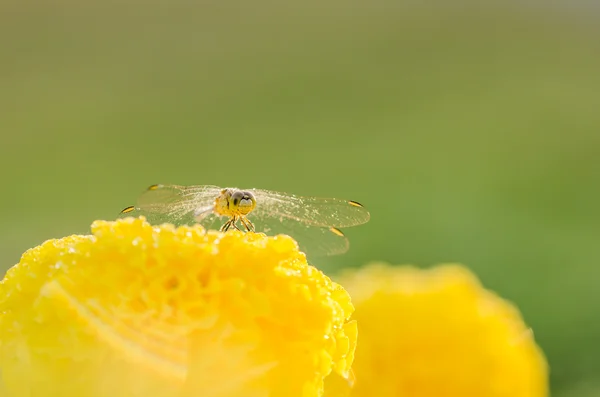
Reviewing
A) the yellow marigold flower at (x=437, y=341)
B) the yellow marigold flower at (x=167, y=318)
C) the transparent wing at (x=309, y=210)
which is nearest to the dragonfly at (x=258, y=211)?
the transparent wing at (x=309, y=210)

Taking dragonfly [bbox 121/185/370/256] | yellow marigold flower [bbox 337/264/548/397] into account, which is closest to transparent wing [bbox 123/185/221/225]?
dragonfly [bbox 121/185/370/256]

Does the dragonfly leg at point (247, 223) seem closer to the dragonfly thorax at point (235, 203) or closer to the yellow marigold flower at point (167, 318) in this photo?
the dragonfly thorax at point (235, 203)

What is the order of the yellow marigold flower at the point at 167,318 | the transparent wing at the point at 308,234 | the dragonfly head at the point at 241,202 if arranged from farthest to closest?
1. the transparent wing at the point at 308,234
2. the dragonfly head at the point at 241,202
3. the yellow marigold flower at the point at 167,318

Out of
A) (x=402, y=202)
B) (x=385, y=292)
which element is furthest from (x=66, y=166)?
(x=385, y=292)

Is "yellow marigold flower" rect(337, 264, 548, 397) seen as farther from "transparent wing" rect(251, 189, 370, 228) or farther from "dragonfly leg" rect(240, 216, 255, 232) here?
"dragonfly leg" rect(240, 216, 255, 232)

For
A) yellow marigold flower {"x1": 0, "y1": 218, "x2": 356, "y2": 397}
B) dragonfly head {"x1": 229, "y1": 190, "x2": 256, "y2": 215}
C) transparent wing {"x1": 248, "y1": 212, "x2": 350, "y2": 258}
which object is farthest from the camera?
transparent wing {"x1": 248, "y1": 212, "x2": 350, "y2": 258}

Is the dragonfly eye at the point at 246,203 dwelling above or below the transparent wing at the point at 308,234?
above

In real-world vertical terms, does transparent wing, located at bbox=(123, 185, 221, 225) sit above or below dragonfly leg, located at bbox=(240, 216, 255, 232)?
above

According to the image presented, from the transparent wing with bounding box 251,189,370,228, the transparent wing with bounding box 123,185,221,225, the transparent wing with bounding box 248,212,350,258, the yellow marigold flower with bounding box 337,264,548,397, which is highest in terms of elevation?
the transparent wing with bounding box 123,185,221,225
